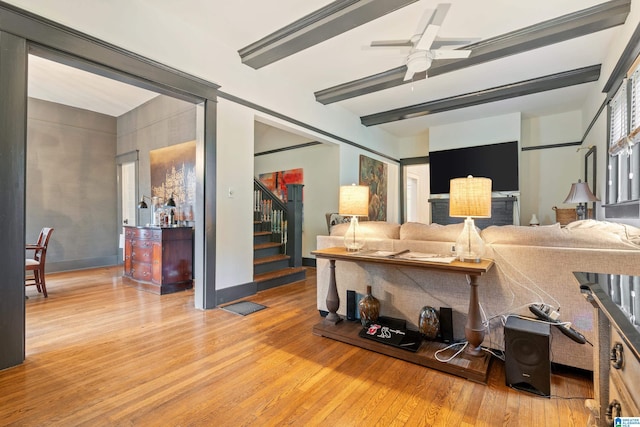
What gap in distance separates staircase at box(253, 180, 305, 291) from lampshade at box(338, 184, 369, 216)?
2110 mm

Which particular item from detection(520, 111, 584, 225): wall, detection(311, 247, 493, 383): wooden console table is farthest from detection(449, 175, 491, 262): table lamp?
detection(520, 111, 584, 225): wall

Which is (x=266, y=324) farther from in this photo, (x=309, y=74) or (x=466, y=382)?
(x=309, y=74)

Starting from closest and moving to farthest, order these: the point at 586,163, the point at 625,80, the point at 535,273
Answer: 1. the point at 535,273
2. the point at 625,80
3. the point at 586,163

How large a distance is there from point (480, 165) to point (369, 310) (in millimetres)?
4998

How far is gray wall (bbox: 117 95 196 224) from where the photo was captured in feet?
16.9

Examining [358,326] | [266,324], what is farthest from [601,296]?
[266,324]

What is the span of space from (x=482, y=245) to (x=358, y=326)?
4.27 feet

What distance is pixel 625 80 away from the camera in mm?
2920

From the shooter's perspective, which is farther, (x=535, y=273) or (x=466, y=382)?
(x=535, y=273)

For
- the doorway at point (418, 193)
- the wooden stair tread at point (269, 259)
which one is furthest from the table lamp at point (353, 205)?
the doorway at point (418, 193)

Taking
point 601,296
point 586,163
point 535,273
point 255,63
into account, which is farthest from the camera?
point 586,163

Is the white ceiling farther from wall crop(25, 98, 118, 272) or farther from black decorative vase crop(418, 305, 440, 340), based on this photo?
black decorative vase crop(418, 305, 440, 340)

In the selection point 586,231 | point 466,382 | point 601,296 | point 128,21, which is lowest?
point 466,382

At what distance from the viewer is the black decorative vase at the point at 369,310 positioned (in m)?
2.63
